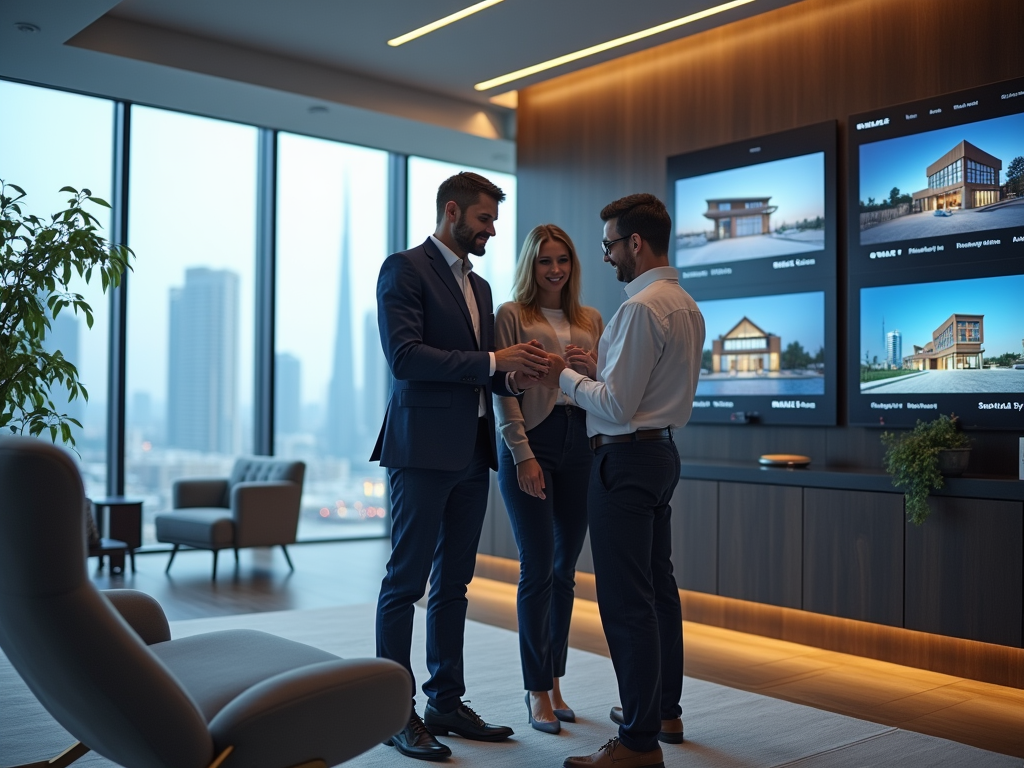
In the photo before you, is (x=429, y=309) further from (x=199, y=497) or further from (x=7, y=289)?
(x=199, y=497)

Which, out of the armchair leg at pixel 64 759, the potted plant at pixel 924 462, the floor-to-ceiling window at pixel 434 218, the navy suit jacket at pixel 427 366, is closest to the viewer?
the armchair leg at pixel 64 759

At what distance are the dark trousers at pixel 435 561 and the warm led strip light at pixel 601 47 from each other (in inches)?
128

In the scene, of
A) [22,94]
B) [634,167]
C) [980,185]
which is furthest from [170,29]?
[980,185]

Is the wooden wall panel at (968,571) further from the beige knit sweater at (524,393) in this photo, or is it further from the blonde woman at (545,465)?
the beige knit sweater at (524,393)

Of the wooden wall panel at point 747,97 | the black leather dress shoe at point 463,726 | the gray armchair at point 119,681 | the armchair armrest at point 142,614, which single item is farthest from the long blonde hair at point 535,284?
the wooden wall panel at point 747,97

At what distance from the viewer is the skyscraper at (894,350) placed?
15.2ft

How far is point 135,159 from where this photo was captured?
7.32 metres

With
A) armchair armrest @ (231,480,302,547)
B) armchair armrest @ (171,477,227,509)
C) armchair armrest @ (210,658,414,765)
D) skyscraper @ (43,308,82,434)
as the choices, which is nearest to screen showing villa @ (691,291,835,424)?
armchair armrest @ (231,480,302,547)

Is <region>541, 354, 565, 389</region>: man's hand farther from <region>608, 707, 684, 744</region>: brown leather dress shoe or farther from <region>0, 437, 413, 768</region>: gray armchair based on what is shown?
<region>0, 437, 413, 768</region>: gray armchair

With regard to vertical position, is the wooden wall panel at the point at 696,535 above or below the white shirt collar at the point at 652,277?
below

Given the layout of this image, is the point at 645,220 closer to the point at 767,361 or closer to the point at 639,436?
the point at 639,436

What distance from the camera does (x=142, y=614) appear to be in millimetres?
2432

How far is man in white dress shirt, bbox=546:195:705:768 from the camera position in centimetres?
265

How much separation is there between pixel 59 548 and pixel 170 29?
511cm
